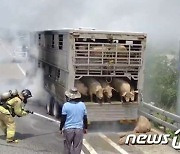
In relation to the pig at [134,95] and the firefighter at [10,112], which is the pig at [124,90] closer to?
the pig at [134,95]

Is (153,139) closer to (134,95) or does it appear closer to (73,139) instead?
(134,95)

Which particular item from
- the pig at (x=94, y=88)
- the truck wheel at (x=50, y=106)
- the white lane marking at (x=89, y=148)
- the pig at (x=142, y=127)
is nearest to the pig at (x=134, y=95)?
the pig at (x=142, y=127)

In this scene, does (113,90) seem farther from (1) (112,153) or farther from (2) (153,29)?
(2) (153,29)

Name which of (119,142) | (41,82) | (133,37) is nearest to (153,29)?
(41,82)

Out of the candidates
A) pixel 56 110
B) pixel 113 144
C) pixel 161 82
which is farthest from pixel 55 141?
pixel 161 82

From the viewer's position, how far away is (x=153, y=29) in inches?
987

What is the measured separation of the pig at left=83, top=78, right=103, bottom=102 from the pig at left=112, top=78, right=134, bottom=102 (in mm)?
592

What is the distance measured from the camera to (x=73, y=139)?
697 centimetres

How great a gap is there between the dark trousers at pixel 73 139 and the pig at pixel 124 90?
3.40 metres

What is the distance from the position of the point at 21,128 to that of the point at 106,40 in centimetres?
338

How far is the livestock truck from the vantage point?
9930 mm

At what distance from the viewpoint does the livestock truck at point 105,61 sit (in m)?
9.93

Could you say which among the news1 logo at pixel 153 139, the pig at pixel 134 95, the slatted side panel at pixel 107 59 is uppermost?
the slatted side panel at pixel 107 59

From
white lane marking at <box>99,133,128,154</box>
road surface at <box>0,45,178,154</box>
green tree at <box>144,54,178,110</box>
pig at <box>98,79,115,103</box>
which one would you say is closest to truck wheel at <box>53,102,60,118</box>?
road surface at <box>0,45,178,154</box>
